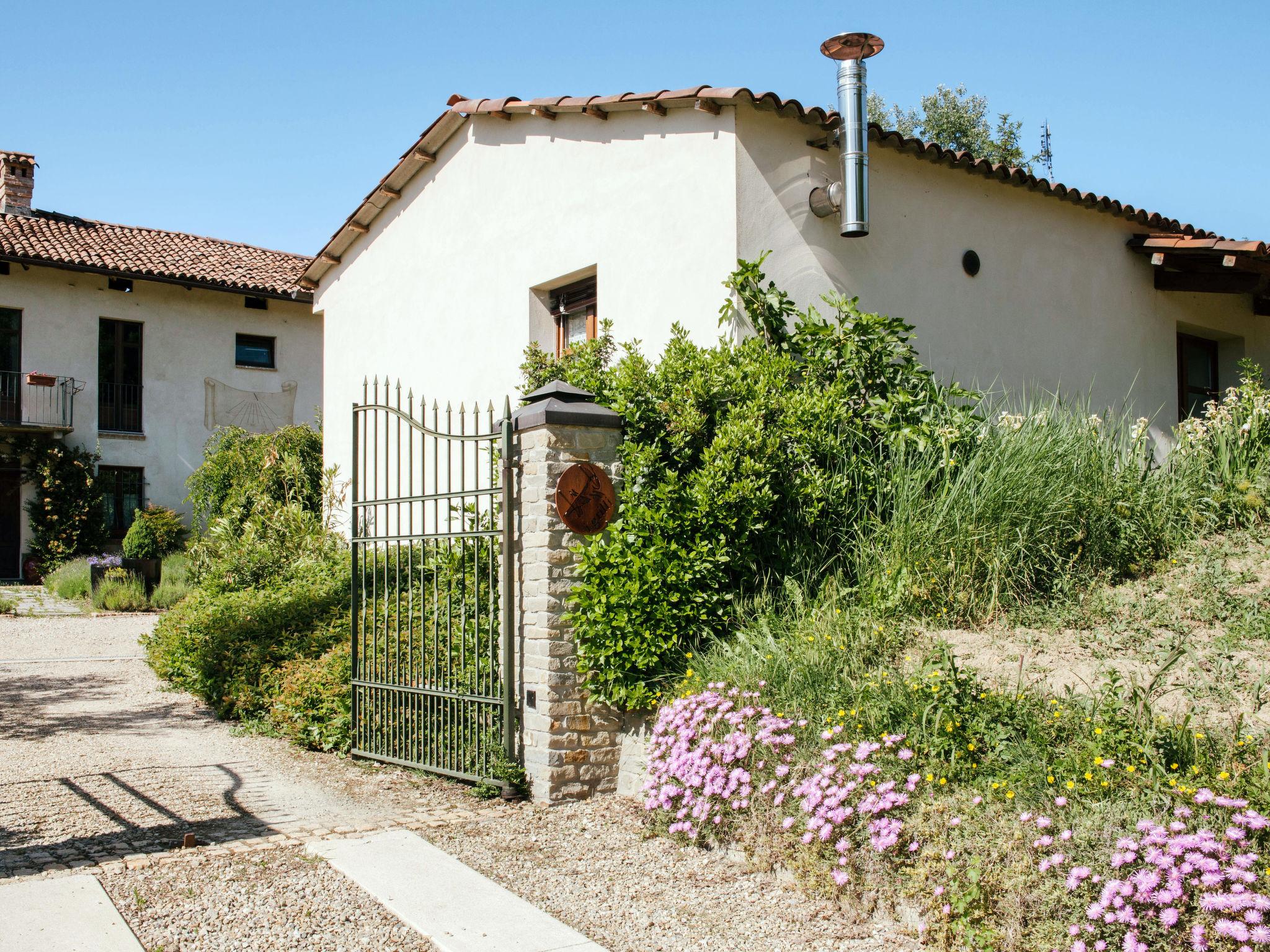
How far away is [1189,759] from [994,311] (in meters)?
6.04

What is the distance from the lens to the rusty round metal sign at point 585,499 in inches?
238

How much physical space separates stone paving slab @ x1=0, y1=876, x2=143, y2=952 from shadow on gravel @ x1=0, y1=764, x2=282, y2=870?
1.29 feet

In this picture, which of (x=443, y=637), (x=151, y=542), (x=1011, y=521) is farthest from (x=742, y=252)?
(x=151, y=542)

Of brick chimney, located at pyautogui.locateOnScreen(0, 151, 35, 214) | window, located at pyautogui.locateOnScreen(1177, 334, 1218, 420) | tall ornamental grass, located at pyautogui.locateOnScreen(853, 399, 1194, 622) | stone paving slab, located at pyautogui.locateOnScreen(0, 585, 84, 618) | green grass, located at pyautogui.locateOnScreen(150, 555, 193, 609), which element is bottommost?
stone paving slab, located at pyautogui.locateOnScreen(0, 585, 84, 618)

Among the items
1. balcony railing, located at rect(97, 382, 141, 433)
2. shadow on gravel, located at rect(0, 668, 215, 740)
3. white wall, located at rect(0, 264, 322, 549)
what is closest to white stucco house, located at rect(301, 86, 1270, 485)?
shadow on gravel, located at rect(0, 668, 215, 740)

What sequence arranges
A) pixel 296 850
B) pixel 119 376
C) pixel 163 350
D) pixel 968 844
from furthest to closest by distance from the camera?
1. pixel 163 350
2. pixel 119 376
3. pixel 296 850
4. pixel 968 844

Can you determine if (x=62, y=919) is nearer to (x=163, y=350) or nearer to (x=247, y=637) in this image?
(x=247, y=637)

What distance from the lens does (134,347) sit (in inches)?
835

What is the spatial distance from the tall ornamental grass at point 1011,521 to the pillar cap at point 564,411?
1.72m

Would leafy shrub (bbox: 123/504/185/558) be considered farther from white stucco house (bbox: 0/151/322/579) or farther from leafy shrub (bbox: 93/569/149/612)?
white stucco house (bbox: 0/151/322/579)

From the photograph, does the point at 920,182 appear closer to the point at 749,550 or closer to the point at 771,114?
the point at 771,114

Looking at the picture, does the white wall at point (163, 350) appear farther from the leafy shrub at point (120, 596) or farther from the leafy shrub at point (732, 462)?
→ the leafy shrub at point (732, 462)

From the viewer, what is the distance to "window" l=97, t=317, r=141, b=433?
20.8m

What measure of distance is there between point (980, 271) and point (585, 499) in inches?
196
